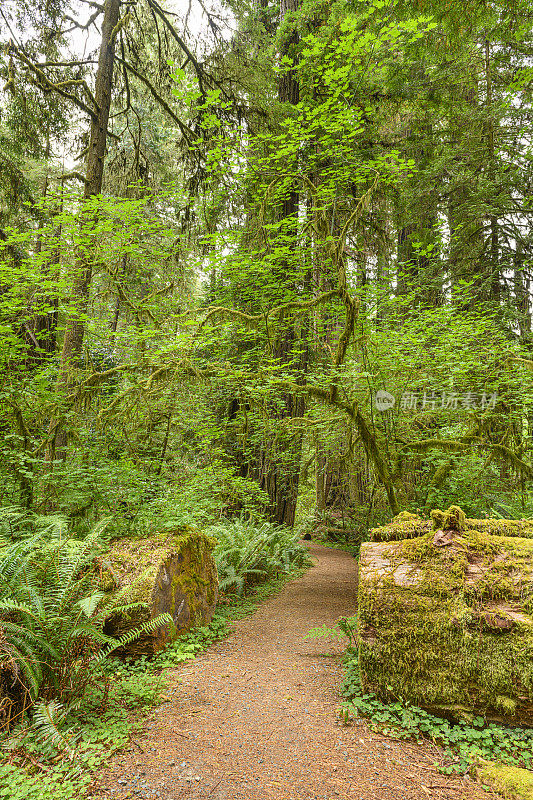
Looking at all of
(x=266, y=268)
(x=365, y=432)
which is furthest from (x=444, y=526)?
(x=266, y=268)

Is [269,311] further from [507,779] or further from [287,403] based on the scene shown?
[507,779]

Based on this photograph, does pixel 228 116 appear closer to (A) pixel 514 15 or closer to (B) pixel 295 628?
(A) pixel 514 15

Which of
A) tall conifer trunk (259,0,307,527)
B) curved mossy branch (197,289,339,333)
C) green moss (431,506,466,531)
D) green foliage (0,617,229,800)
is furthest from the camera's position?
tall conifer trunk (259,0,307,527)

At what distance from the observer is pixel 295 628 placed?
533cm

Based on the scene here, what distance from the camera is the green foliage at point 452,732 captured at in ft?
8.24

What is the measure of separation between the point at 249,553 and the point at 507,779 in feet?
17.0

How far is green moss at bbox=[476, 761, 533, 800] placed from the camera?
2.19 meters

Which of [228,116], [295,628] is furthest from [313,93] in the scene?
[295,628]

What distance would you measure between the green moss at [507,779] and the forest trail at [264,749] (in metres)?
0.09

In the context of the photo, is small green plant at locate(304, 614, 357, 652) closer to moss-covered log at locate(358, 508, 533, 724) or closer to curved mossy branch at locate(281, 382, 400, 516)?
moss-covered log at locate(358, 508, 533, 724)

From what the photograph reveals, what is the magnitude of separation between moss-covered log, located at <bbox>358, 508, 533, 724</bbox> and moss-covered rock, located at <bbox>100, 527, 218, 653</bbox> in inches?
73.8

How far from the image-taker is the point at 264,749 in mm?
2609

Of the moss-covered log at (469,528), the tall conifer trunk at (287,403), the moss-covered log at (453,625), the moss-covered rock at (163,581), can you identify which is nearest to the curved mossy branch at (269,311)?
the tall conifer trunk at (287,403)

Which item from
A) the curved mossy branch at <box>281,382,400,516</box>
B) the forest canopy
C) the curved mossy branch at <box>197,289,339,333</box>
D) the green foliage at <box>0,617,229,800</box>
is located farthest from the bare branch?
the green foliage at <box>0,617,229,800</box>
